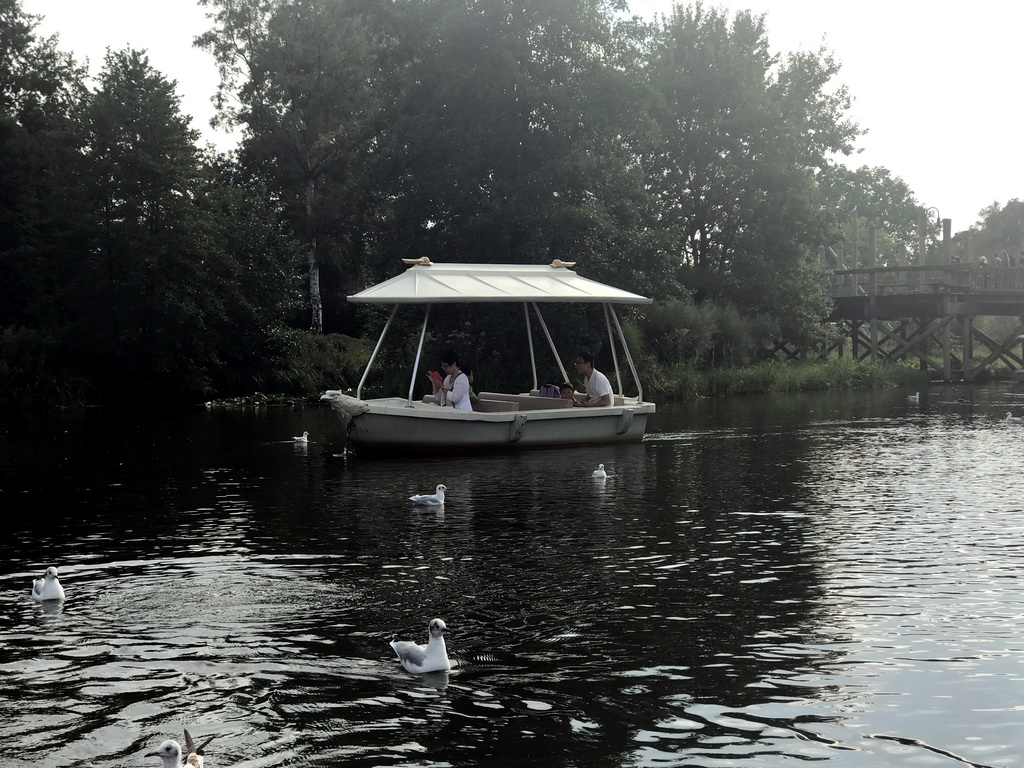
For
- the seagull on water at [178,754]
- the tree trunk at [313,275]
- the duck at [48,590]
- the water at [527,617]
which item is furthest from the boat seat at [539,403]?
the tree trunk at [313,275]

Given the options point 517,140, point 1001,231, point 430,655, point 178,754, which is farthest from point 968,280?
point 1001,231

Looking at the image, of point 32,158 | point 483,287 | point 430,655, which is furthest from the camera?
point 32,158

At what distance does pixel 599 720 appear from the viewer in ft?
25.1

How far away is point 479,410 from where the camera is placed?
25.6m

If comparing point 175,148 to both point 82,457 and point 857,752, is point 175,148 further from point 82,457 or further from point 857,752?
point 857,752

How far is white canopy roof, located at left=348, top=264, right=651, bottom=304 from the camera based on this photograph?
76.7ft

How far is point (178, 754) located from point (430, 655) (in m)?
2.48

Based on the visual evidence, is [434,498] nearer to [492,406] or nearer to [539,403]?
[492,406]

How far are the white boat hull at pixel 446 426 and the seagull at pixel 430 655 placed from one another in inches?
560

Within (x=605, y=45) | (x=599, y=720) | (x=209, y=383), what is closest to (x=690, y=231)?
(x=605, y=45)

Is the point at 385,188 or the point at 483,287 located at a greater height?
the point at 385,188

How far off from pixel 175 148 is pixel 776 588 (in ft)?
126

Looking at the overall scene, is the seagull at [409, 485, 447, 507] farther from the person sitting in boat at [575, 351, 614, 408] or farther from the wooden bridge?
the wooden bridge

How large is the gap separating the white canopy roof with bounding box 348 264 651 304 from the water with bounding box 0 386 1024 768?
3.82m
